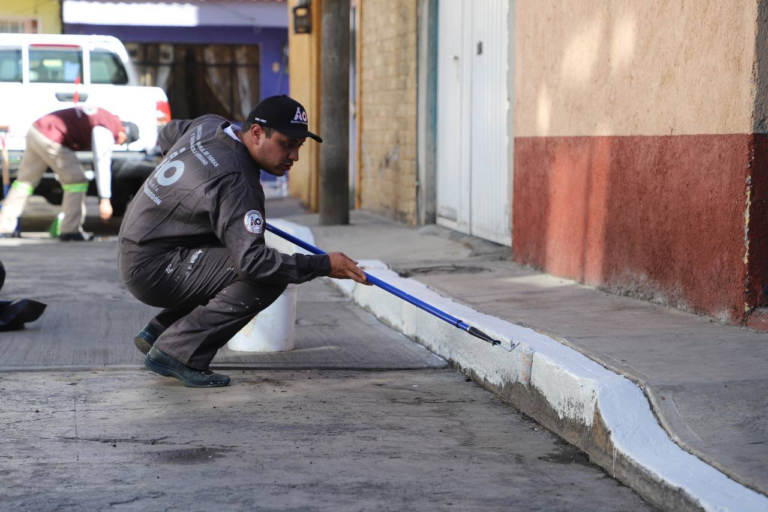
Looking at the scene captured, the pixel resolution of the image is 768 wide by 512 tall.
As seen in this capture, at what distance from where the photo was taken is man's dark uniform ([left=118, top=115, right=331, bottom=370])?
197 inches

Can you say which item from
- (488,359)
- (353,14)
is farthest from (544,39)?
(353,14)

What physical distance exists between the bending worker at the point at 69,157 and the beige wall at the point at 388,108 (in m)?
2.85

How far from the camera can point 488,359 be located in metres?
5.48

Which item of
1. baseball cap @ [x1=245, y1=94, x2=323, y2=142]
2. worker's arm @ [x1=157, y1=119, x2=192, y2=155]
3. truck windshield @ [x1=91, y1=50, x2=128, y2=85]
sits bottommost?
worker's arm @ [x1=157, y1=119, x2=192, y2=155]

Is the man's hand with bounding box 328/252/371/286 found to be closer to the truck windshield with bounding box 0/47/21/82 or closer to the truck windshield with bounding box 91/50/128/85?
the truck windshield with bounding box 91/50/128/85

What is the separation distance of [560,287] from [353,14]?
28.7ft

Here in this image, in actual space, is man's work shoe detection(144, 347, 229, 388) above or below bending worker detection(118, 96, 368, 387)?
below

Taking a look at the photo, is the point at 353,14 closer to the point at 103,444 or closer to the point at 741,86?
the point at 741,86

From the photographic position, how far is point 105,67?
44.5ft

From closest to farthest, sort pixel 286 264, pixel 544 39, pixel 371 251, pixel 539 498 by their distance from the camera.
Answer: pixel 539 498 → pixel 286 264 → pixel 544 39 → pixel 371 251

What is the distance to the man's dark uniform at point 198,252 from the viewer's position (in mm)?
5000

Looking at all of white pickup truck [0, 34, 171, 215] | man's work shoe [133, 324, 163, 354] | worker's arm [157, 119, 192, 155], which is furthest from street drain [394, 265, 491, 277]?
white pickup truck [0, 34, 171, 215]

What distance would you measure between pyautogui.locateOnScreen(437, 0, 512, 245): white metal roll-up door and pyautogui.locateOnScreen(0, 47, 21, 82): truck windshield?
527 centimetres

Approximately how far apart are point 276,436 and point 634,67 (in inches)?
129
